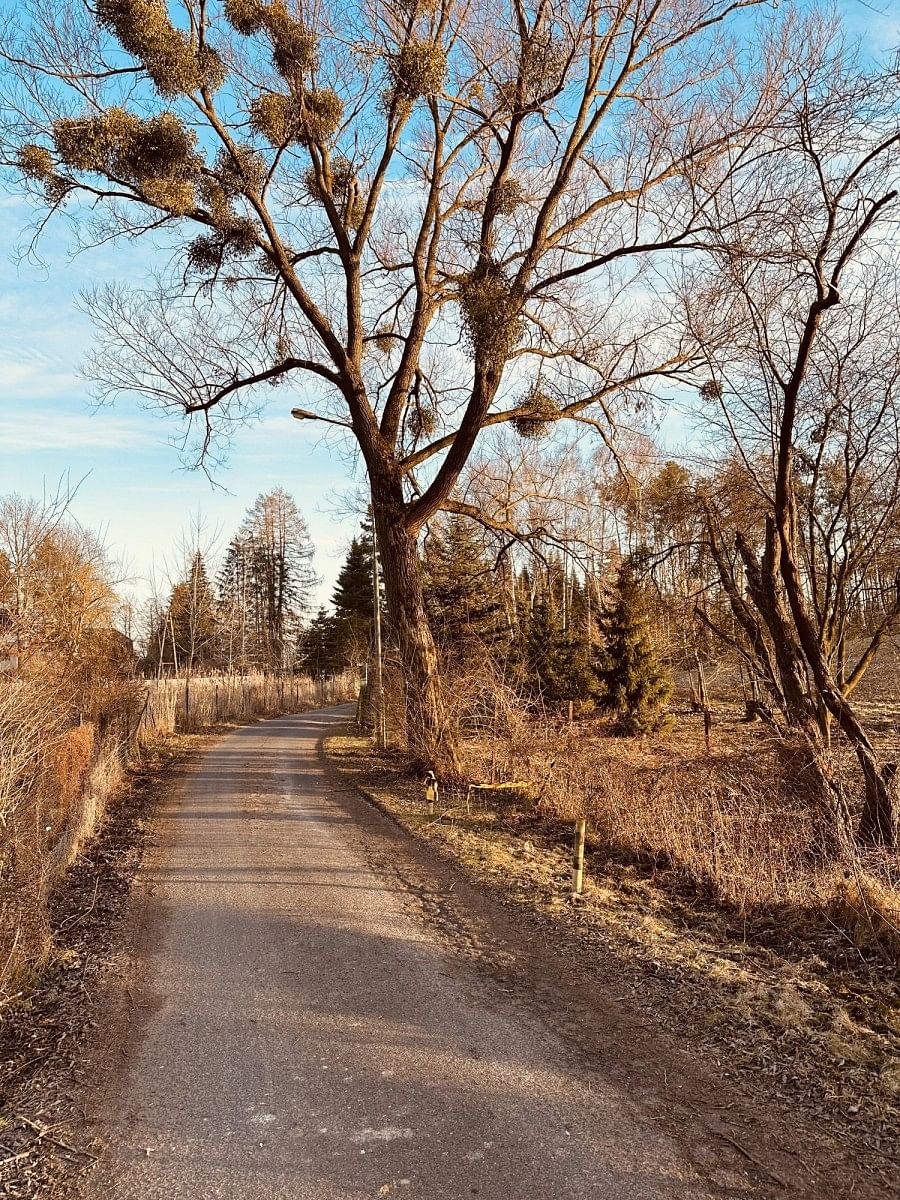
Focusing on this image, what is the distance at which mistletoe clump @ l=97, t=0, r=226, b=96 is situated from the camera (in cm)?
920

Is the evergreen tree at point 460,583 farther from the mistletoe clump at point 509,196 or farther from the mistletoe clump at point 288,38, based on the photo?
the mistletoe clump at point 288,38

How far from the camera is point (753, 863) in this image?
23.5ft

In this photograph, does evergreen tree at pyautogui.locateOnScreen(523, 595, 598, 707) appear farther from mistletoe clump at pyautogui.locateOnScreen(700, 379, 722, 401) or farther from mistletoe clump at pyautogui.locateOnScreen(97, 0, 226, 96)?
mistletoe clump at pyautogui.locateOnScreen(97, 0, 226, 96)

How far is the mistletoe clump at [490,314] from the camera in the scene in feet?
34.0

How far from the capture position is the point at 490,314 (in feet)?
33.9

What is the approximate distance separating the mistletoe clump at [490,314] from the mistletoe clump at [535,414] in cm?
168

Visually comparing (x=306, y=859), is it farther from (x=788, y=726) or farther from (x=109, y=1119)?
(x=788, y=726)

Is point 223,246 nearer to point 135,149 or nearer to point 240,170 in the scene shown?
point 240,170

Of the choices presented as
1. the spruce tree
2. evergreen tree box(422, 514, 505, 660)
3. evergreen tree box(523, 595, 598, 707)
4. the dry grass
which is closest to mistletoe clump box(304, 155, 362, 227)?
evergreen tree box(422, 514, 505, 660)

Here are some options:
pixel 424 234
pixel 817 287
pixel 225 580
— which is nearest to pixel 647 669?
pixel 424 234

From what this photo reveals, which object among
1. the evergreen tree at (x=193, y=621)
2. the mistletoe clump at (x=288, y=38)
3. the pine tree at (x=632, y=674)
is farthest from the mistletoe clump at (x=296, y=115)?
the evergreen tree at (x=193, y=621)

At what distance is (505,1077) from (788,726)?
6.96m

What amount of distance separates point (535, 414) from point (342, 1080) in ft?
33.5

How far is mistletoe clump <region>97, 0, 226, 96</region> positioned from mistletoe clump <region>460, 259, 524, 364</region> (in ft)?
14.0
